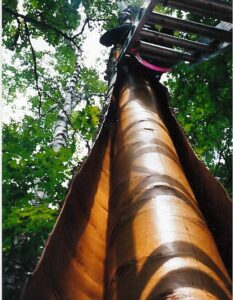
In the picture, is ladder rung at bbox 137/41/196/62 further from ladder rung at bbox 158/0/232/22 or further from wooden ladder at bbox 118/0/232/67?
ladder rung at bbox 158/0/232/22

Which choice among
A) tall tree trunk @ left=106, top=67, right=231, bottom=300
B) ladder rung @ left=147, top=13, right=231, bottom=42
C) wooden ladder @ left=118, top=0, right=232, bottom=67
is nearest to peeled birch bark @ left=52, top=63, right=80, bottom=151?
wooden ladder @ left=118, top=0, right=232, bottom=67

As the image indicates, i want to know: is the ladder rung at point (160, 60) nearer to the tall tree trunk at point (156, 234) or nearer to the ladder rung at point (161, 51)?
the ladder rung at point (161, 51)

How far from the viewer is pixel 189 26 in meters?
3.09

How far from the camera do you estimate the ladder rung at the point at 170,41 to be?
325cm

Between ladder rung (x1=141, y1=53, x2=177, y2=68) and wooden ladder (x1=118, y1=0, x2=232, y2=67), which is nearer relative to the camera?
wooden ladder (x1=118, y1=0, x2=232, y2=67)

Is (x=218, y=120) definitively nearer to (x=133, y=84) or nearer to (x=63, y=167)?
(x=63, y=167)

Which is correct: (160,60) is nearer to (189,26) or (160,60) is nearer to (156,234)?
(189,26)

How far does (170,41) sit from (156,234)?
2.51 meters

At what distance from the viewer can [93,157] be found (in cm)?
214

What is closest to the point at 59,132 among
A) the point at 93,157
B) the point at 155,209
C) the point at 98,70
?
the point at 98,70

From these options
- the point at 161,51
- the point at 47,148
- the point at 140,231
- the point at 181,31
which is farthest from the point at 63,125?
the point at 140,231

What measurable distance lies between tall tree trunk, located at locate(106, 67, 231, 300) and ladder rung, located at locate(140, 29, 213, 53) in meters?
1.48

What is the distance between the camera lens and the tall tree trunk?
1032 millimetres

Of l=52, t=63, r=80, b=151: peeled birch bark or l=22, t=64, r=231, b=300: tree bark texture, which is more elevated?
l=52, t=63, r=80, b=151: peeled birch bark
